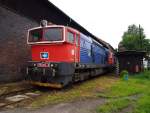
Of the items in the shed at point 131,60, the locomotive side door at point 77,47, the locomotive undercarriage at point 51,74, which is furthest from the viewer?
the shed at point 131,60

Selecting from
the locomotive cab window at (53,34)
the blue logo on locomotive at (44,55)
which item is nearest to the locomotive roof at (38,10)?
the locomotive cab window at (53,34)

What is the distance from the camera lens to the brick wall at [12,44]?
41.1ft

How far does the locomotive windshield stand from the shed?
13967mm

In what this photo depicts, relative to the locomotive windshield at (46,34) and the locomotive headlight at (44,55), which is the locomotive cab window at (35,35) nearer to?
the locomotive windshield at (46,34)

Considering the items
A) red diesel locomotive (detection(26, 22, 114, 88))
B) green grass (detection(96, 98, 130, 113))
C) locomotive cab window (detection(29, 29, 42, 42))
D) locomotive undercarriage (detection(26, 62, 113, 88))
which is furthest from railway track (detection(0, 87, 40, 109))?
green grass (detection(96, 98, 130, 113))

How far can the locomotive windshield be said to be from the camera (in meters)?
11.3

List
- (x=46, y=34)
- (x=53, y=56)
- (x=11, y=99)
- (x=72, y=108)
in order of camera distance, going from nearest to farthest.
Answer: (x=72, y=108), (x=11, y=99), (x=53, y=56), (x=46, y=34)

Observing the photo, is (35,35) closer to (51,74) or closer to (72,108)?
(51,74)

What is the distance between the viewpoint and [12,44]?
13453mm

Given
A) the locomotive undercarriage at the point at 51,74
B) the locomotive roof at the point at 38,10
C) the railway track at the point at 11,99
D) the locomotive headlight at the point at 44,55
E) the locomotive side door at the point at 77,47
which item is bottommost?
the railway track at the point at 11,99

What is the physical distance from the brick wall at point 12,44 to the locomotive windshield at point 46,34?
5.16 ft

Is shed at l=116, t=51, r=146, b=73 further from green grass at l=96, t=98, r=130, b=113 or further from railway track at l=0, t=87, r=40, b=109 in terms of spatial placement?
green grass at l=96, t=98, r=130, b=113

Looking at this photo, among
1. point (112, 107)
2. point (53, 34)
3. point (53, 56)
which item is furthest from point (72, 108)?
point (53, 34)

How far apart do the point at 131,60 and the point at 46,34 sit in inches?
566
